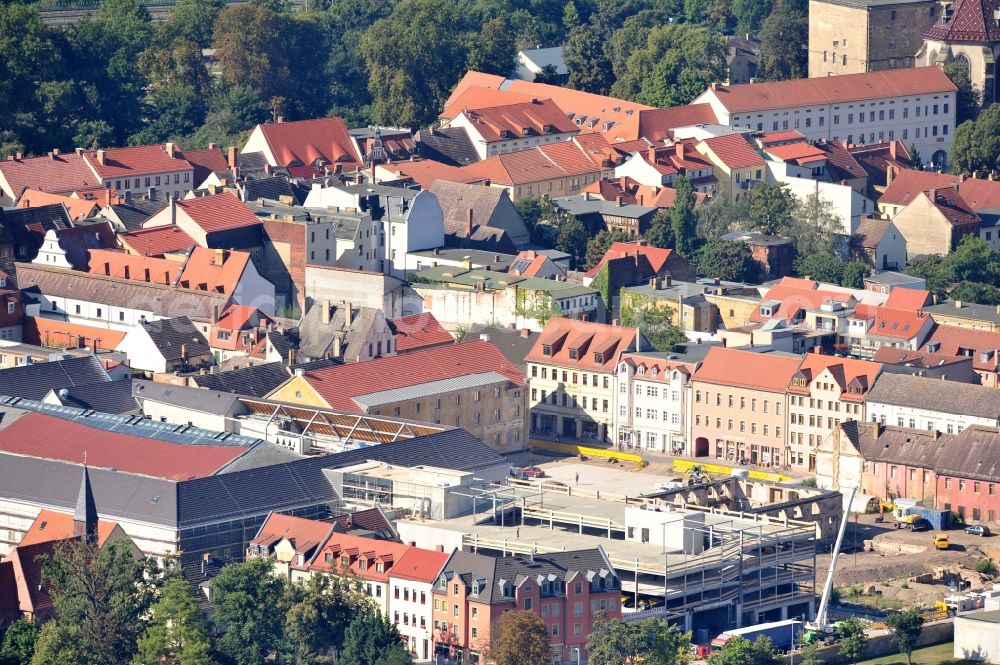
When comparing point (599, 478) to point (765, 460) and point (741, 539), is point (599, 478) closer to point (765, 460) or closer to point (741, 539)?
point (765, 460)

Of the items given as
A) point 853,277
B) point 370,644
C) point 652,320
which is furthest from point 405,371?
point 853,277

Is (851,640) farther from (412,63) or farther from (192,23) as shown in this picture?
(192,23)

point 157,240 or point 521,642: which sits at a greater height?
point 157,240

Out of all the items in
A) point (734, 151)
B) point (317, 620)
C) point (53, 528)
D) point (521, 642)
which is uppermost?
point (734, 151)

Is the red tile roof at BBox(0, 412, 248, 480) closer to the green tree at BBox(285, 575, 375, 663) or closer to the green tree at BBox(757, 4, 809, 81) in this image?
the green tree at BBox(285, 575, 375, 663)

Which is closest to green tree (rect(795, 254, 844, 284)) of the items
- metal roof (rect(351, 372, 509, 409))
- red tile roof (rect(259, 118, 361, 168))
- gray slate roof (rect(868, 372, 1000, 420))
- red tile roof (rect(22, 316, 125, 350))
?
gray slate roof (rect(868, 372, 1000, 420))

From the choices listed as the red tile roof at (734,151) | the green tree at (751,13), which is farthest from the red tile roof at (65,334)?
the green tree at (751,13)

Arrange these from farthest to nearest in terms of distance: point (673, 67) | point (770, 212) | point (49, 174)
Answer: point (673, 67)
point (49, 174)
point (770, 212)
